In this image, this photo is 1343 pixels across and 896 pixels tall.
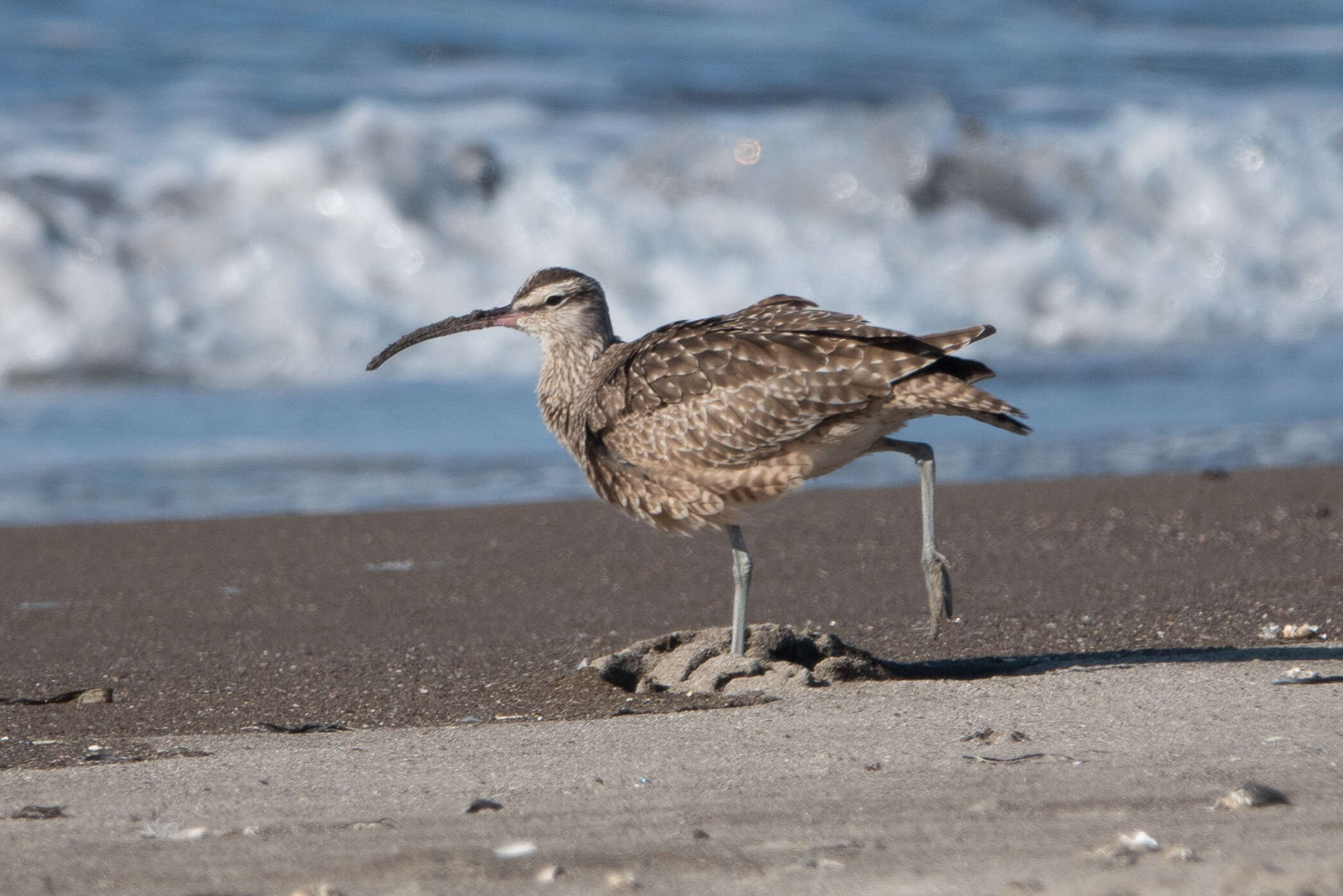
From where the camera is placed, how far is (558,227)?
15.5 meters

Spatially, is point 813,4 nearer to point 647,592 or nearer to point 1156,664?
point 647,592

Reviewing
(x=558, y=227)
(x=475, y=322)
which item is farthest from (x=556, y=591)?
(x=558, y=227)

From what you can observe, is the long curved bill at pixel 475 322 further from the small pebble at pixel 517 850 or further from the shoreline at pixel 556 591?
the small pebble at pixel 517 850

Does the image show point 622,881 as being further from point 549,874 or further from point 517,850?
point 517,850

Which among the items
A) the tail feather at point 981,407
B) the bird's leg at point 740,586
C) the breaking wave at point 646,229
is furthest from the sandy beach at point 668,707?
the breaking wave at point 646,229

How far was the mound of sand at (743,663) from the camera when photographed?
16.1ft

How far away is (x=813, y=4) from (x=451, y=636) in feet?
64.3

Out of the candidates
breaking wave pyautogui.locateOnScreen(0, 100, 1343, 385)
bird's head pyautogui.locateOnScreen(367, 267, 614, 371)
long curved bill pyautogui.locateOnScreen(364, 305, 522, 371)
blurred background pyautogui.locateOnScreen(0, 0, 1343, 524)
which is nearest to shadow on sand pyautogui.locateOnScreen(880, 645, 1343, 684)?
bird's head pyautogui.locateOnScreen(367, 267, 614, 371)

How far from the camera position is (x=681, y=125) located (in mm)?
17688

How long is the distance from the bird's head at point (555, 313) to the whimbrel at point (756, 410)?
0.48 m

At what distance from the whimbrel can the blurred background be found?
3291mm

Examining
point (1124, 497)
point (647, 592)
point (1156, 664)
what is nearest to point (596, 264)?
point (1124, 497)

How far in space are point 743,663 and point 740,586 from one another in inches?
20.2

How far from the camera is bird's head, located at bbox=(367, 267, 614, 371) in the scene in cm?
631
